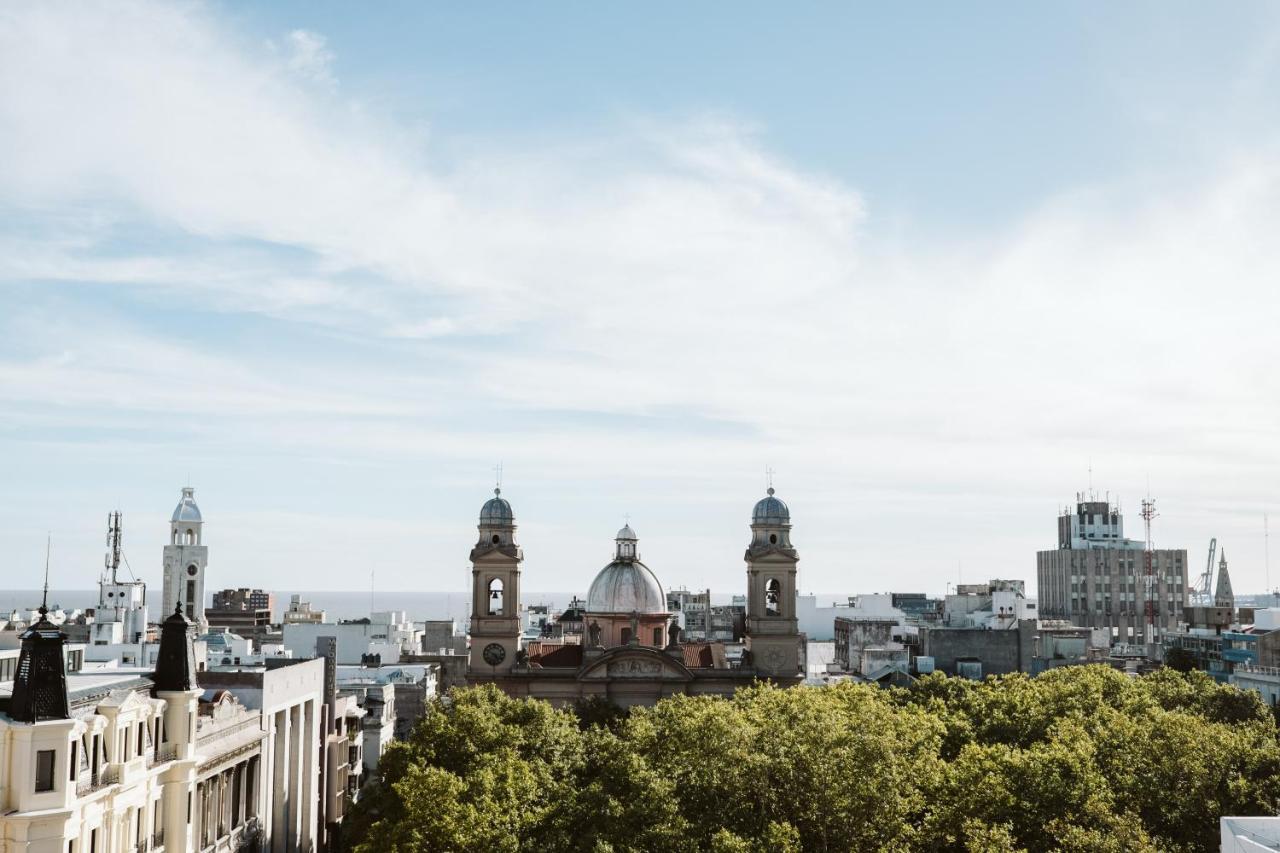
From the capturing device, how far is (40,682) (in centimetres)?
4706

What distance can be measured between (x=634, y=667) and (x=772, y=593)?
14209 millimetres

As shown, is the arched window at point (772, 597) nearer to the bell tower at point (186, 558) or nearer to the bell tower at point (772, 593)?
the bell tower at point (772, 593)

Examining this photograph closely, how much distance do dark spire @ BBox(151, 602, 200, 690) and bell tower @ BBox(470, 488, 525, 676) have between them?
55641 millimetres

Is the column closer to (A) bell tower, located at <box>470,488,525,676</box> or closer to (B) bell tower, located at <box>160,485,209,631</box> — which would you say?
(A) bell tower, located at <box>470,488,525,676</box>

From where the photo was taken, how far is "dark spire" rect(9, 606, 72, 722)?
46812 millimetres

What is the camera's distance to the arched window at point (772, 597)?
11675cm

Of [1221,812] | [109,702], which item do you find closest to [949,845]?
[1221,812]

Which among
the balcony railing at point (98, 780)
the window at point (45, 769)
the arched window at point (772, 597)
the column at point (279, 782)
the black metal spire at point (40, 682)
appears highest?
the arched window at point (772, 597)

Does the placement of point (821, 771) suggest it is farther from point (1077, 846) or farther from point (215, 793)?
point (215, 793)

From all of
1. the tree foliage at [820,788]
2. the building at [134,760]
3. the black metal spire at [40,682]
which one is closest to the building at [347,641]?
the building at [134,760]

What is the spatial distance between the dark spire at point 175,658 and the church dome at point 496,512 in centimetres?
6000

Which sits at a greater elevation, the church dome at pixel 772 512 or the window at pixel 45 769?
the church dome at pixel 772 512

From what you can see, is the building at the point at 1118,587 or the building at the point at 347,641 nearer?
the building at the point at 347,641

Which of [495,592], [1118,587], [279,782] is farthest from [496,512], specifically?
[1118,587]
